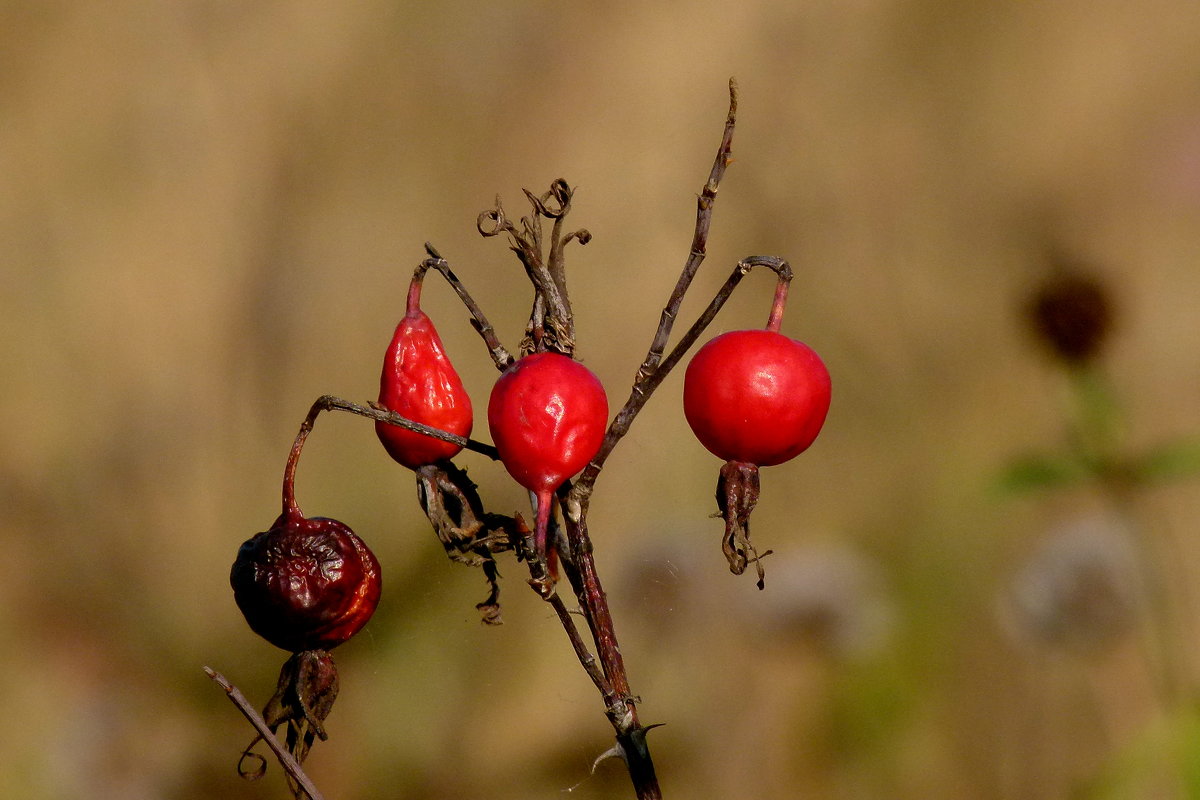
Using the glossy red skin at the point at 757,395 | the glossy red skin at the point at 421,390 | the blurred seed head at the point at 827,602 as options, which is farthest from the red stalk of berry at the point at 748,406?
the blurred seed head at the point at 827,602

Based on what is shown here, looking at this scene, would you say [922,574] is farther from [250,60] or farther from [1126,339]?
[250,60]

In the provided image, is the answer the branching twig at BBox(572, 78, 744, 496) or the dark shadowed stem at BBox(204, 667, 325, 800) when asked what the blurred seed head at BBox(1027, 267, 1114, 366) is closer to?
the branching twig at BBox(572, 78, 744, 496)

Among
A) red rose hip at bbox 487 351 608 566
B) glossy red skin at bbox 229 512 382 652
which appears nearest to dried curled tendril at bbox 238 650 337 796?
glossy red skin at bbox 229 512 382 652

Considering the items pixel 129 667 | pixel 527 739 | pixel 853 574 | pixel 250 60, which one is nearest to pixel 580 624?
pixel 527 739

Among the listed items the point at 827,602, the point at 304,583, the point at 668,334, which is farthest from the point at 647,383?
the point at 827,602

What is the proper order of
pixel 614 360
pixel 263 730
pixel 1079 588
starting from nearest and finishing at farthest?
1. pixel 263 730
2. pixel 1079 588
3. pixel 614 360

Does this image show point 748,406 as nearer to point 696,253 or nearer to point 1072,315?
point 696,253
